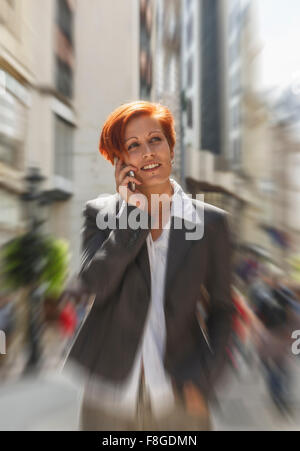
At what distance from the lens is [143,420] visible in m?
1.01

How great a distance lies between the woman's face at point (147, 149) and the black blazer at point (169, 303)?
94mm

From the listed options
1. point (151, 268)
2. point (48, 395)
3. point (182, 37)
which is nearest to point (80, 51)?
point (182, 37)

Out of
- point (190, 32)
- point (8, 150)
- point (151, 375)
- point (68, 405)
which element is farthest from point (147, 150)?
point (68, 405)

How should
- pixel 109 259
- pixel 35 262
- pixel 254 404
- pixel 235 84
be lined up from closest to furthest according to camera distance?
1. pixel 109 259
2. pixel 35 262
3. pixel 235 84
4. pixel 254 404

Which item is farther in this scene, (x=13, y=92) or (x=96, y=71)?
(x=96, y=71)

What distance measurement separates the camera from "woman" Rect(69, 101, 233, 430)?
3.19 feet

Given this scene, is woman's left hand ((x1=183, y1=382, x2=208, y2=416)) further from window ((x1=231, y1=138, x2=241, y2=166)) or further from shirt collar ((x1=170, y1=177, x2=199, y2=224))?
window ((x1=231, y1=138, x2=241, y2=166))

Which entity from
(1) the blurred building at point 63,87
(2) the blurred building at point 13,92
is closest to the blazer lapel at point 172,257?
(1) the blurred building at point 63,87

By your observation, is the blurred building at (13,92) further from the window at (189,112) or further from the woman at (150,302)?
the woman at (150,302)

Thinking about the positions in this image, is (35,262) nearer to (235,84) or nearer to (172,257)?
(172,257)

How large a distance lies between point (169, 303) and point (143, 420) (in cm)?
31

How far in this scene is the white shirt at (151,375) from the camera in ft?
3.24

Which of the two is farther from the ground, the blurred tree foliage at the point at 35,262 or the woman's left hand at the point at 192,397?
the blurred tree foliage at the point at 35,262

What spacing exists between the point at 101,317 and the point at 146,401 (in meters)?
0.24
